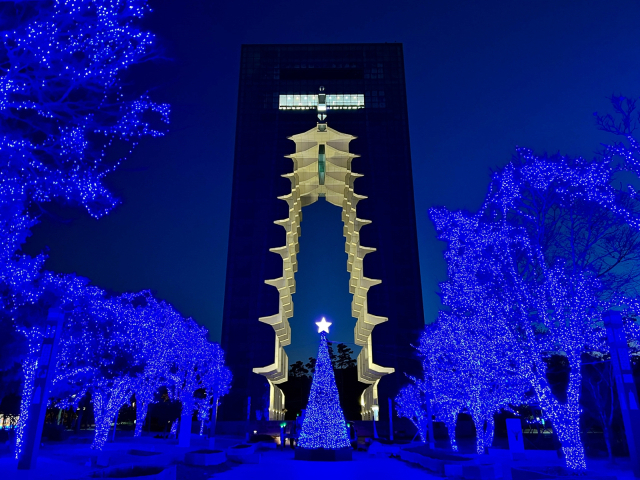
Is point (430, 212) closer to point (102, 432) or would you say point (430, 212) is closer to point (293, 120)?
point (102, 432)

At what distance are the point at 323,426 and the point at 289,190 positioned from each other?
43.7m

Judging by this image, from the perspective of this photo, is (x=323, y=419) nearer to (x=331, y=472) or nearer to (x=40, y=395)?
(x=331, y=472)

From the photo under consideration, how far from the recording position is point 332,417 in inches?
710

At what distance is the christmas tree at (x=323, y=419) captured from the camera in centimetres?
1808

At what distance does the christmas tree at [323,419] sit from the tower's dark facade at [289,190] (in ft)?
106

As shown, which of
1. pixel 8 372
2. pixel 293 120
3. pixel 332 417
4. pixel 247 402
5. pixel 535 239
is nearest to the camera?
pixel 535 239

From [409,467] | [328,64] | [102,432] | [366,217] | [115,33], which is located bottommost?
[409,467]

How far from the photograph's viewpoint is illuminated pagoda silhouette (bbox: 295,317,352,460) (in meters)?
18.0

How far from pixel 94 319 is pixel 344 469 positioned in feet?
46.9

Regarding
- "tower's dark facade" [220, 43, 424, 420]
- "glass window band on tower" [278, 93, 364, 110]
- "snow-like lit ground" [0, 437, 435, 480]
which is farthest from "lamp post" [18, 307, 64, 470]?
"glass window band on tower" [278, 93, 364, 110]

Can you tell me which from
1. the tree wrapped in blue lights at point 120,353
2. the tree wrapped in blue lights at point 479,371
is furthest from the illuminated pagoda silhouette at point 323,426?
the tree wrapped in blue lights at point 120,353

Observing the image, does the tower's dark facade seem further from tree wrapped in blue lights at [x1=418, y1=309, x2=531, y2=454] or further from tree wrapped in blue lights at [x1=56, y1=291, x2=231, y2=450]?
tree wrapped in blue lights at [x1=418, y1=309, x2=531, y2=454]

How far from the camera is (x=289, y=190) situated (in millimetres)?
59375

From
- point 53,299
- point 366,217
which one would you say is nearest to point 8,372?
point 53,299
